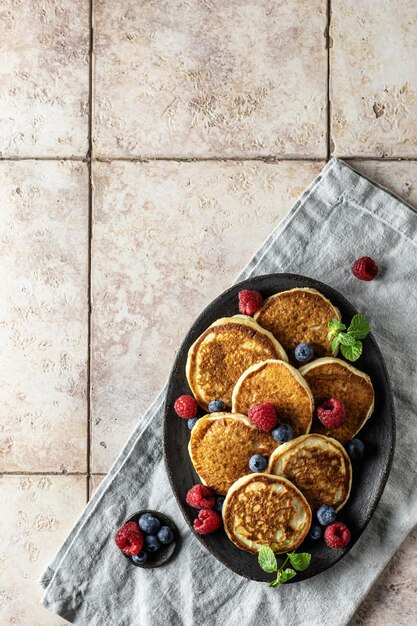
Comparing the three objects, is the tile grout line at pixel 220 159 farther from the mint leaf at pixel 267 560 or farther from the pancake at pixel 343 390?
the mint leaf at pixel 267 560

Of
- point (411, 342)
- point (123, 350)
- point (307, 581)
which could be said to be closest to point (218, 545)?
point (307, 581)

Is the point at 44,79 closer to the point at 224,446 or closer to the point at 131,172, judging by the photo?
the point at 131,172

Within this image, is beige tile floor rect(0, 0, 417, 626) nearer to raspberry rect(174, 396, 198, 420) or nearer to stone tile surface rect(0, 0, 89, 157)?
stone tile surface rect(0, 0, 89, 157)

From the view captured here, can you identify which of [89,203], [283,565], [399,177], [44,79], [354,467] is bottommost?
[283,565]

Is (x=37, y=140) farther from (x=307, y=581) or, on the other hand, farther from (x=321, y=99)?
(x=307, y=581)

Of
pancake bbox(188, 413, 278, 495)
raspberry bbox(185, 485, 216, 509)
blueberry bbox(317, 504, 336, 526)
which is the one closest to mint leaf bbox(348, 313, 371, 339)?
pancake bbox(188, 413, 278, 495)

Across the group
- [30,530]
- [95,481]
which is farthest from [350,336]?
[30,530]
